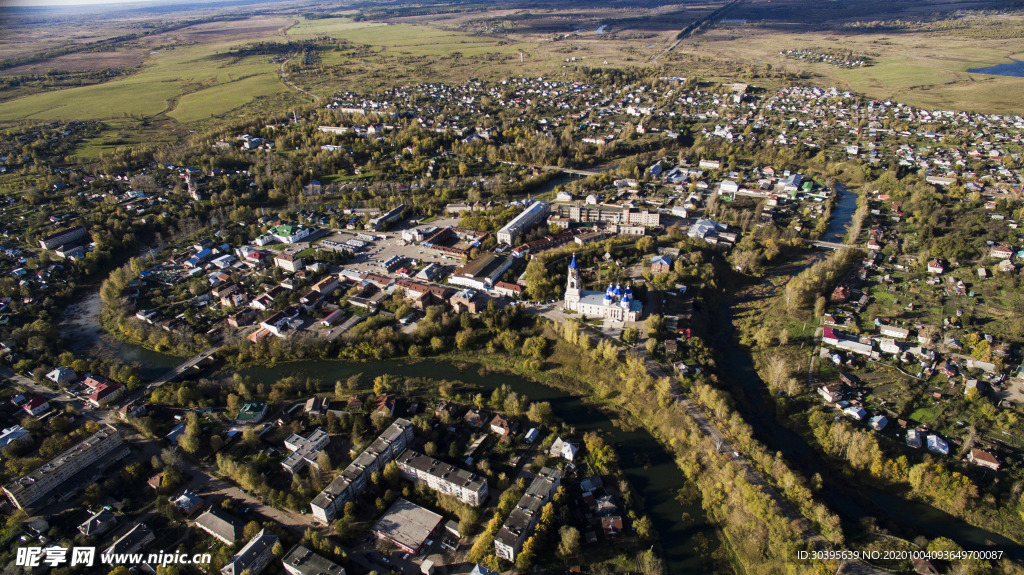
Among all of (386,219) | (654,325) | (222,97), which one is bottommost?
(654,325)

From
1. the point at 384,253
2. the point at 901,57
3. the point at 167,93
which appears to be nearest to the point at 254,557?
the point at 384,253

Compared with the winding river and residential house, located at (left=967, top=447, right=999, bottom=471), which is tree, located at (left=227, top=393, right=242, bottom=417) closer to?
the winding river

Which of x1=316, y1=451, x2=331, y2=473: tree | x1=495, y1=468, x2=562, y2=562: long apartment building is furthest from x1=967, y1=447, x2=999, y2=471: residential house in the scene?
x1=316, y1=451, x2=331, y2=473: tree

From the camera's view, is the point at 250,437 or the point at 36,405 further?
the point at 36,405

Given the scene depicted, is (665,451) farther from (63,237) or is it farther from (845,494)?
(63,237)

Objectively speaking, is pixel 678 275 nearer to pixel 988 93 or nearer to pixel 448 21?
pixel 988 93

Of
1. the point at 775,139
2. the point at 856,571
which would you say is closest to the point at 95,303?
the point at 856,571

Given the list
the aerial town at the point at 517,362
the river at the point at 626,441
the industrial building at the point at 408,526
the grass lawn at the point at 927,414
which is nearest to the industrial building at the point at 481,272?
the aerial town at the point at 517,362

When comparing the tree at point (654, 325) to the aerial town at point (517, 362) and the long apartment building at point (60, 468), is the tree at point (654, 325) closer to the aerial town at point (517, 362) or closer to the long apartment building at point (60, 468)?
the aerial town at point (517, 362)
